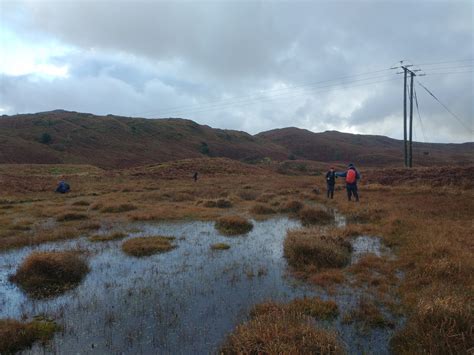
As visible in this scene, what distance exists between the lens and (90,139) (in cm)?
9662

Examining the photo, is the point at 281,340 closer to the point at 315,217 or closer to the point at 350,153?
the point at 315,217

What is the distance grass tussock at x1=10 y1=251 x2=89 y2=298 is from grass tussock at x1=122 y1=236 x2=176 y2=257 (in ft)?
7.63

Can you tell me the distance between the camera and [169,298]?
827 centimetres

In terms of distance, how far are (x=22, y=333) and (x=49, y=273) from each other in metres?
3.43

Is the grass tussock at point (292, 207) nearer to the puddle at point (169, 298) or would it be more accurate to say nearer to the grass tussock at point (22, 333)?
the puddle at point (169, 298)

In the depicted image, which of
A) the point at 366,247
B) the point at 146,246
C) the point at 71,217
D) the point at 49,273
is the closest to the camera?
the point at 49,273

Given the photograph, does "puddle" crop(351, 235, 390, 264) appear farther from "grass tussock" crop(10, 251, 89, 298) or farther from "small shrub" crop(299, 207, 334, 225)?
"grass tussock" crop(10, 251, 89, 298)

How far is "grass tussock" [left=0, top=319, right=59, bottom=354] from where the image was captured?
20.1ft

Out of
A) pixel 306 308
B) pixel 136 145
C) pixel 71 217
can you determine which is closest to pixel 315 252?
pixel 306 308

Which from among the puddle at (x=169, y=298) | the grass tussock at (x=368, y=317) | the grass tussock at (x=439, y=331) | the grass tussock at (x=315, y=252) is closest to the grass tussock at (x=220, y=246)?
the puddle at (x=169, y=298)

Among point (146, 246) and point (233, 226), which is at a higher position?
point (233, 226)

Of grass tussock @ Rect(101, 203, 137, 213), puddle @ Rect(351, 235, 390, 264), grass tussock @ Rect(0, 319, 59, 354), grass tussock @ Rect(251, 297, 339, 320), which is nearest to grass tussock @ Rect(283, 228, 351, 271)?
puddle @ Rect(351, 235, 390, 264)

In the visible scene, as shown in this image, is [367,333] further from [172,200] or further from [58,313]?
[172,200]

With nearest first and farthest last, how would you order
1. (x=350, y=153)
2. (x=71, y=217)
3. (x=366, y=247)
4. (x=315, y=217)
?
(x=366, y=247), (x=315, y=217), (x=71, y=217), (x=350, y=153)
